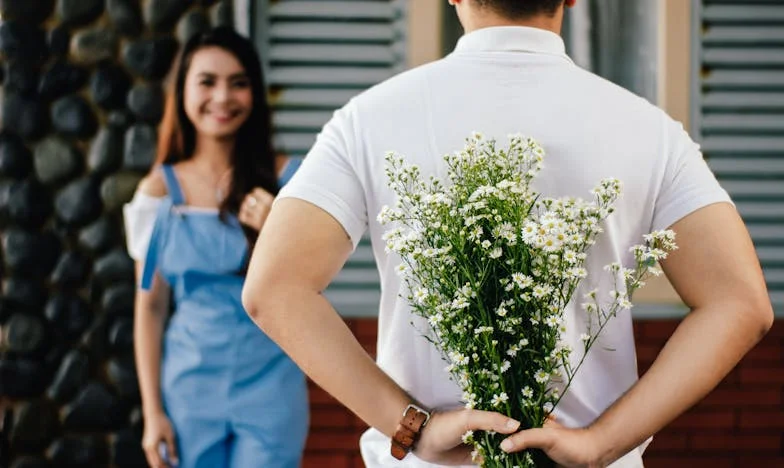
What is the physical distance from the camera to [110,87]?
12.1 ft

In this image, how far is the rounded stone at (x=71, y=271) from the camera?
368 cm

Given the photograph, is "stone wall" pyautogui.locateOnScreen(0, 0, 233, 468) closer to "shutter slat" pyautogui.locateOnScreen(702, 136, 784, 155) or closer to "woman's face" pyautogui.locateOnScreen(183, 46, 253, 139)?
"woman's face" pyautogui.locateOnScreen(183, 46, 253, 139)

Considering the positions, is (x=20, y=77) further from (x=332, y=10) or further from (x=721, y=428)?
(x=721, y=428)

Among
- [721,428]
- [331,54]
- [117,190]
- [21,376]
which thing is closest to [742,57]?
[721,428]

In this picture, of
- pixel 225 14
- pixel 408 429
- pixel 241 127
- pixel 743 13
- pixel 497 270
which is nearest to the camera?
pixel 497 270

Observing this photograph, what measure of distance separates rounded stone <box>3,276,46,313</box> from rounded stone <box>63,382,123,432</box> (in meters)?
0.39

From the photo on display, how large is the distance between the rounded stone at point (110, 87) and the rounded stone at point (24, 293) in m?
0.77

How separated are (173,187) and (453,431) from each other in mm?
1797

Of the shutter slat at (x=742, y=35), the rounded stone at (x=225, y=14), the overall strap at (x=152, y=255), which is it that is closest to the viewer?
the overall strap at (x=152, y=255)

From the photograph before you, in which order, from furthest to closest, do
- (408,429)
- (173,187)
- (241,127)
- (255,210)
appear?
(241,127)
(173,187)
(255,210)
(408,429)

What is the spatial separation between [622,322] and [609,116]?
31cm

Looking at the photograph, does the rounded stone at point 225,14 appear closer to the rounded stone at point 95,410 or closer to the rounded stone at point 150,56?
the rounded stone at point 150,56

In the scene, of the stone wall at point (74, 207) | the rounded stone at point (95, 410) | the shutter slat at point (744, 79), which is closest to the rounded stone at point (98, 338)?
the stone wall at point (74, 207)

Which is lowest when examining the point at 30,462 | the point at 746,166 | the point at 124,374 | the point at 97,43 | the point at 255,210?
the point at 30,462
